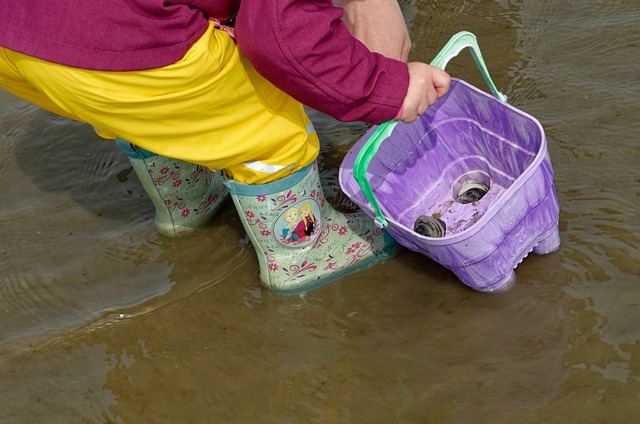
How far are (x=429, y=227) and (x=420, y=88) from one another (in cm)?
46

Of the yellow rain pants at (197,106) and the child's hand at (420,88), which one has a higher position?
the child's hand at (420,88)

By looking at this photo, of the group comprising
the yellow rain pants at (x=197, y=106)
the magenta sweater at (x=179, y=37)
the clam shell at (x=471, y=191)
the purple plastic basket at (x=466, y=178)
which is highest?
the magenta sweater at (x=179, y=37)

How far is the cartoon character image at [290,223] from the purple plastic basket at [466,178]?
15 cm

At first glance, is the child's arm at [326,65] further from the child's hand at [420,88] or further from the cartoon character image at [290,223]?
the cartoon character image at [290,223]

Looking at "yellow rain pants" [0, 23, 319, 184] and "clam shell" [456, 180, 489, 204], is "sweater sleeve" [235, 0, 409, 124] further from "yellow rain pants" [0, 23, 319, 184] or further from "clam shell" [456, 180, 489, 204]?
→ "clam shell" [456, 180, 489, 204]

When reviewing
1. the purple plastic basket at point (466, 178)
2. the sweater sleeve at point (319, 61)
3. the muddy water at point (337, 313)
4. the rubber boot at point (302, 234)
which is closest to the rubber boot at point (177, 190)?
the muddy water at point (337, 313)

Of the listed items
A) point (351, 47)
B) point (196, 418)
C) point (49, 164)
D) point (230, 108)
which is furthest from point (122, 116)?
point (49, 164)

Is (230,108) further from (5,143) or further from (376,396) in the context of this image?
(5,143)

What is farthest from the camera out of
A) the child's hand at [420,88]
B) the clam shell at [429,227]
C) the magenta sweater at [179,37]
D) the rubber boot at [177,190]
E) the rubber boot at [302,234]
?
the rubber boot at [177,190]

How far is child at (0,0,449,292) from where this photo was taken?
4.73ft

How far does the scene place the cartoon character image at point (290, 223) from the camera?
1858mm

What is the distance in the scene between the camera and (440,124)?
207 centimetres

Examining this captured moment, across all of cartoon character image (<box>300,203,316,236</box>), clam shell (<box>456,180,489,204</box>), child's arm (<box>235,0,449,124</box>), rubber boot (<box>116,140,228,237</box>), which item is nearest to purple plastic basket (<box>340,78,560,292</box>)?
clam shell (<box>456,180,489,204</box>)

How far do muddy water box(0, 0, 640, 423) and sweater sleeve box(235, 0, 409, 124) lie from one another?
533 millimetres
